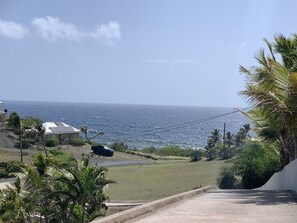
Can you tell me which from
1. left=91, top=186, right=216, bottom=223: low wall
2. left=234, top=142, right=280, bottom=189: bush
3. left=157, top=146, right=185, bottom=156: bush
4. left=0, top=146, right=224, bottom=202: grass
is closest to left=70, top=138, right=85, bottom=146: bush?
left=157, top=146, right=185, bottom=156: bush

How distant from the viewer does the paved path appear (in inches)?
Result: 336

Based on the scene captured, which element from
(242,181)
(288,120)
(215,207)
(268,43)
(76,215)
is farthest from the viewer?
(242,181)

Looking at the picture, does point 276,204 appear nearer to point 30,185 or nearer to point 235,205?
point 235,205

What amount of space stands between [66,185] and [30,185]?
3011 millimetres

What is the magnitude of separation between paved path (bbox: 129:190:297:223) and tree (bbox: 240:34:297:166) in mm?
3481

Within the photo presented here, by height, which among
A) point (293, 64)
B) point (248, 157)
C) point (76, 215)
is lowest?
point (76, 215)

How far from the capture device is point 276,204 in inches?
420

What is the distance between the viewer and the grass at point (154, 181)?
89.0 ft

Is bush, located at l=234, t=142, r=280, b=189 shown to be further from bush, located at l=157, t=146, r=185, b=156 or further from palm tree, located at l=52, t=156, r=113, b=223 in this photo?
bush, located at l=157, t=146, r=185, b=156

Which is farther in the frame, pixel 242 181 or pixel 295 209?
pixel 242 181

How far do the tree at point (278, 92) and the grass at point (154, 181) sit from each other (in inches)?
344

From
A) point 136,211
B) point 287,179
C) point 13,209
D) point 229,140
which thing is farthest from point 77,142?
point 136,211

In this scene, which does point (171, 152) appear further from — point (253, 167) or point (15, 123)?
point (253, 167)

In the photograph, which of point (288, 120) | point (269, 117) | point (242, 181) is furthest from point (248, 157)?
point (288, 120)
